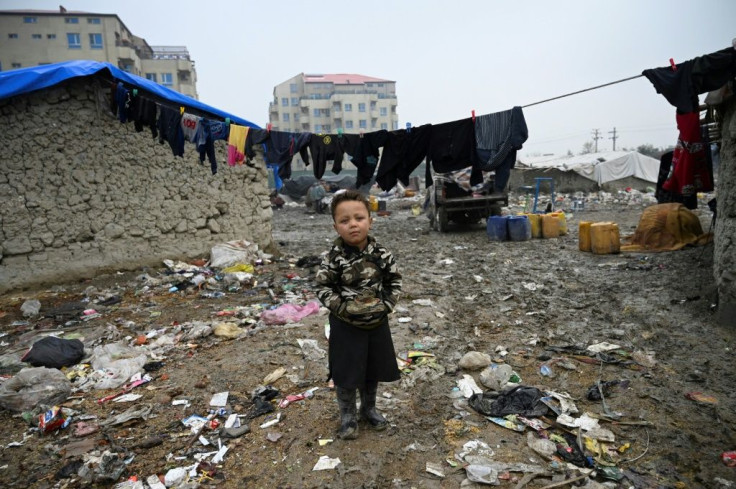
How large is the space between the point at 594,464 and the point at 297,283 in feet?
16.9

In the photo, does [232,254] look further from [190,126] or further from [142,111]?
[142,111]

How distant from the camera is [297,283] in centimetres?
682

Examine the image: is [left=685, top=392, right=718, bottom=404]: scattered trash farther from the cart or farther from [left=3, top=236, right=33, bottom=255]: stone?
the cart

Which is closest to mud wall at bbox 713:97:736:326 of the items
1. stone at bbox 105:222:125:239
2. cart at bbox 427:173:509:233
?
cart at bbox 427:173:509:233

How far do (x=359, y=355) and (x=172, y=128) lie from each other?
604cm

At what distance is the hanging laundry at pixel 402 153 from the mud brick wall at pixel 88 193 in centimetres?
354

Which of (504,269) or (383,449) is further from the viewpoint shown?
(504,269)

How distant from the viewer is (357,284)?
243 centimetres

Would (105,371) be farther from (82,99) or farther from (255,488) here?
(82,99)

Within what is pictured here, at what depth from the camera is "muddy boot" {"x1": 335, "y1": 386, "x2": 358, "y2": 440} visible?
2584mm

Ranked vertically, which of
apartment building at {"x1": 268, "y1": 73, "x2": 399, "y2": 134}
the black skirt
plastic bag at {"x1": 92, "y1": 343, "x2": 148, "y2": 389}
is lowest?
plastic bag at {"x1": 92, "y1": 343, "x2": 148, "y2": 389}

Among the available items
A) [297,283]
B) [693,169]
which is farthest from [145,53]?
[693,169]

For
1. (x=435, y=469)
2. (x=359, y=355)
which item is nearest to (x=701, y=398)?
(x=435, y=469)

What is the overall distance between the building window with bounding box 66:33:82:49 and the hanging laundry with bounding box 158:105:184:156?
40.2 metres
